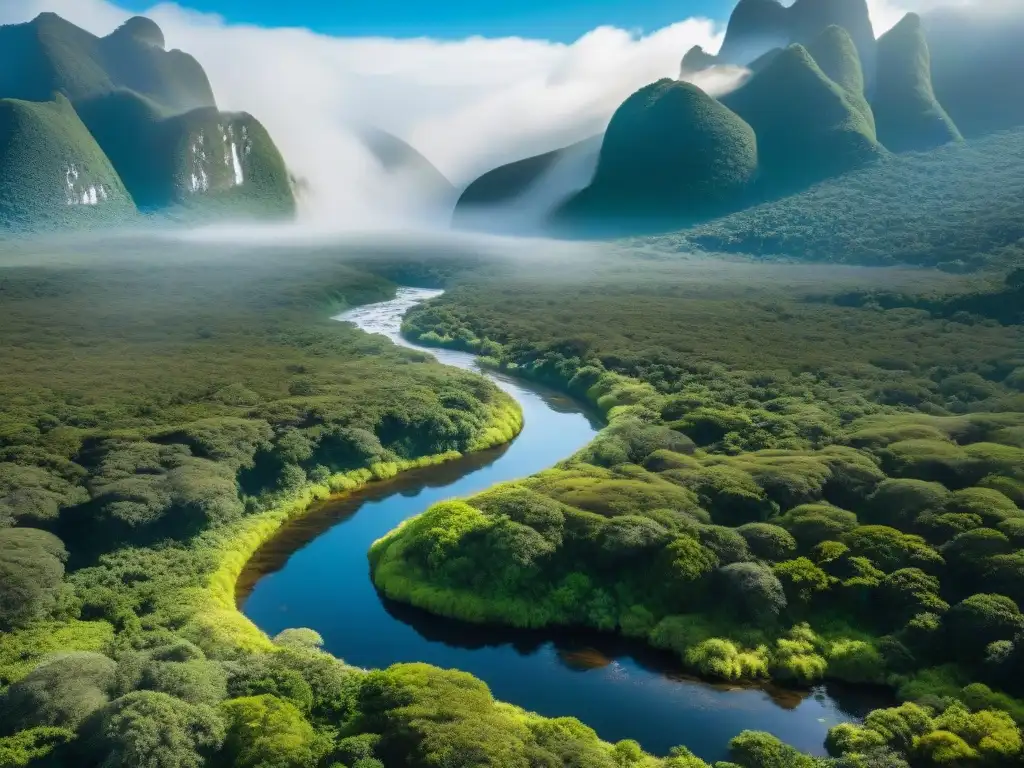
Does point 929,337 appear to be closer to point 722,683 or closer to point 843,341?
point 843,341

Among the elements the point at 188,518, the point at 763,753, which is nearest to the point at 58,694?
the point at 188,518

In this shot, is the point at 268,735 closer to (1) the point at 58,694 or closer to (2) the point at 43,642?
(1) the point at 58,694

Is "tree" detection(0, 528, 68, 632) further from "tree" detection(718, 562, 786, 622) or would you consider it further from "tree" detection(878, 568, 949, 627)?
"tree" detection(878, 568, 949, 627)

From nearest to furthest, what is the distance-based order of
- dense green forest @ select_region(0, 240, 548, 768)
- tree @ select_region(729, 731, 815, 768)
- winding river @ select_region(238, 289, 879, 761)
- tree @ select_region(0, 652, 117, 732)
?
tree @ select_region(0, 652, 117, 732)
dense green forest @ select_region(0, 240, 548, 768)
tree @ select_region(729, 731, 815, 768)
winding river @ select_region(238, 289, 879, 761)

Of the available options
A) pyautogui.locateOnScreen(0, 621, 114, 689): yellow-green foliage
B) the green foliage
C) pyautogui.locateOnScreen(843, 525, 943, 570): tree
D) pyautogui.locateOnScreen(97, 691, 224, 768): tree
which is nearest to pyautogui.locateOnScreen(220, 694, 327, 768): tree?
pyautogui.locateOnScreen(97, 691, 224, 768): tree

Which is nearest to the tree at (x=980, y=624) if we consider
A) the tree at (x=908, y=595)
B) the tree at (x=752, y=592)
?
the tree at (x=908, y=595)

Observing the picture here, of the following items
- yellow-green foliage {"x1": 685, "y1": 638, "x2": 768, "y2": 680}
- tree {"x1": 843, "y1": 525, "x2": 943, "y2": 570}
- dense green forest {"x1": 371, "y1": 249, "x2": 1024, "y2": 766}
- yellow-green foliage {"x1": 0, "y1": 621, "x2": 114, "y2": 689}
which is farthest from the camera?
tree {"x1": 843, "y1": 525, "x2": 943, "y2": 570}
